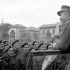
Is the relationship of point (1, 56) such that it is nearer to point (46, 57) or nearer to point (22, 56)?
point (22, 56)

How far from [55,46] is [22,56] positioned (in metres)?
6.15

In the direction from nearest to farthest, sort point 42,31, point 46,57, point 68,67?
point 68,67 → point 46,57 → point 42,31

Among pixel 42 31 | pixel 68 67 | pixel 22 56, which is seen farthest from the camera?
pixel 42 31

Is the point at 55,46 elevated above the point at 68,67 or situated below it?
above

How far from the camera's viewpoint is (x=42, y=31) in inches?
2014

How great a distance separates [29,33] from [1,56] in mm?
43376

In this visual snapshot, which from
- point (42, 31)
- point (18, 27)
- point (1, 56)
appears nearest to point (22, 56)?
point (1, 56)

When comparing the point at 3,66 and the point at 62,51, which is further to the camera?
the point at 3,66

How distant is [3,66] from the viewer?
924 centimetres

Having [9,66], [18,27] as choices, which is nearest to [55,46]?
[9,66]

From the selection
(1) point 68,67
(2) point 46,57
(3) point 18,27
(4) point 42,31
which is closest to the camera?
(1) point 68,67

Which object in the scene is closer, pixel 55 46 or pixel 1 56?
pixel 55 46

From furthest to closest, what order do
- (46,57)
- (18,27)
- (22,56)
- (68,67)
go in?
(18,27)
(22,56)
(46,57)
(68,67)

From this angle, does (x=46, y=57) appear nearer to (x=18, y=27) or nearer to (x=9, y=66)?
(x=9, y=66)
